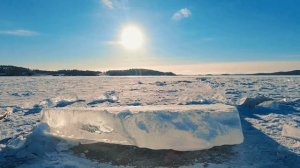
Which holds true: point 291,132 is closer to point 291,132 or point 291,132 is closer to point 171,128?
point 291,132

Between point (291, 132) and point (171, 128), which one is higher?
point (171, 128)

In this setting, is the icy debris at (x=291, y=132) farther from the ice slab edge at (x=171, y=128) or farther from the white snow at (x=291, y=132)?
the ice slab edge at (x=171, y=128)

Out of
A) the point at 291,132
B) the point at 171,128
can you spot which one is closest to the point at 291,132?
the point at 291,132

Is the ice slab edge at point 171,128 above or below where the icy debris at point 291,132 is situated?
above

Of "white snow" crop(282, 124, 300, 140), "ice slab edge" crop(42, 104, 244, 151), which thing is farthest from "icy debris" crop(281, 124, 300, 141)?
"ice slab edge" crop(42, 104, 244, 151)

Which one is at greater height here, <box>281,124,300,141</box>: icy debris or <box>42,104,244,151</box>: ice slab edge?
<box>42,104,244,151</box>: ice slab edge

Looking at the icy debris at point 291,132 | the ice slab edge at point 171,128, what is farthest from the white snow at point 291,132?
the ice slab edge at point 171,128

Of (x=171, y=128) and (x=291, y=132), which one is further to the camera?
(x=291, y=132)

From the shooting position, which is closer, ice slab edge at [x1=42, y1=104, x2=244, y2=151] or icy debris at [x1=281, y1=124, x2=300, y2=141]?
ice slab edge at [x1=42, y1=104, x2=244, y2=151]

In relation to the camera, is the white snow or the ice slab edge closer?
the ice slab edge

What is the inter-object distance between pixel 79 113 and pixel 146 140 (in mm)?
920

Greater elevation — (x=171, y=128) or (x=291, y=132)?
(x=171, y=128)

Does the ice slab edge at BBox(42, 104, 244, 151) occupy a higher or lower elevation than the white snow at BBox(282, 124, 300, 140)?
higher

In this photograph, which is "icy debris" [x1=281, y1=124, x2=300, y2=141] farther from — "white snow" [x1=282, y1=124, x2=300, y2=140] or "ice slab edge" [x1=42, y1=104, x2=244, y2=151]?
"ice slab edge" [x1=42, y1=104, x2=244, y2=151]
